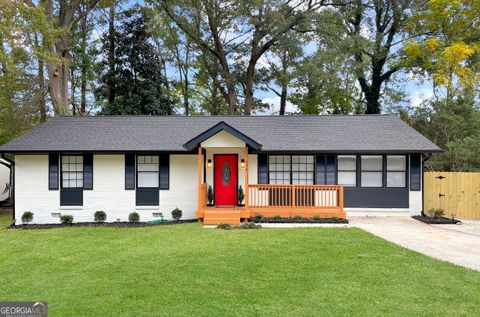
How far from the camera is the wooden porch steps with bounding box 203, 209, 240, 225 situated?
11.7m

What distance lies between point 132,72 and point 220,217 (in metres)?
16.6

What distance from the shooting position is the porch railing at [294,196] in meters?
12.6

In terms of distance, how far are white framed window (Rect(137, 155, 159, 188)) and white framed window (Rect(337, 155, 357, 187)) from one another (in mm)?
7339

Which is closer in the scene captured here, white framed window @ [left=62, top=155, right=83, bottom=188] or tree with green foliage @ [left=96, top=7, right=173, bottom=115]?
white framed window @ [left=62, top=155, right=83, bottom=188]

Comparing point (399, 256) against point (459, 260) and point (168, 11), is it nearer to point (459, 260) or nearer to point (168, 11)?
point (459, 260)

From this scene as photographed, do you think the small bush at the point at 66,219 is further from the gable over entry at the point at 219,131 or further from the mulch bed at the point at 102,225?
the gable over entry at the point at 219,131

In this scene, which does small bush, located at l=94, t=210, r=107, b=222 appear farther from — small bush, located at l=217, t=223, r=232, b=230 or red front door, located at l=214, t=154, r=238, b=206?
small bush, located at l=217, t=223, r=232, b=230

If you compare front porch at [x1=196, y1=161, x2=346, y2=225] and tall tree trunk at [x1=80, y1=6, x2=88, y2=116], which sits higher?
tall tree trunk at [x1=80, y1=6, x2=88, y2=116]

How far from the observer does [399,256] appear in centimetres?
744

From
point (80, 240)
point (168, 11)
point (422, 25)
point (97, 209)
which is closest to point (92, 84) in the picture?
point (168, 11)

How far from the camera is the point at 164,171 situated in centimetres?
1373

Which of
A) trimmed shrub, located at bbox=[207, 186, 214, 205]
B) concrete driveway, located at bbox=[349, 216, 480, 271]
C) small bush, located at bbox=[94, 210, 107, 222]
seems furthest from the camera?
trimmed shrub, located at bbox=[207, 186, 214, 205]

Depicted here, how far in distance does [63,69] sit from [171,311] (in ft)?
68.5

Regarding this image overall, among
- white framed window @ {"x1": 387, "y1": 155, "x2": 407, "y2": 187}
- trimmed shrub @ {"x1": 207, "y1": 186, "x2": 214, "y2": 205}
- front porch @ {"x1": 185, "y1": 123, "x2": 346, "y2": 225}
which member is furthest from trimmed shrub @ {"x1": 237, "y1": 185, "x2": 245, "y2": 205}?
white framed window @ {"x1": 387, "y1": 155, "x2": 407, "y2": 187}
